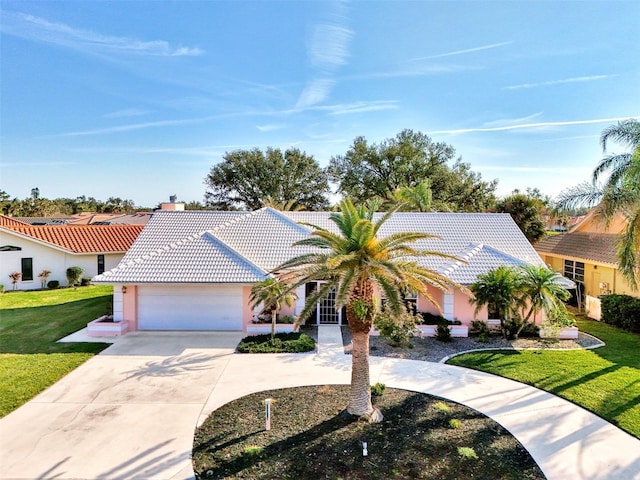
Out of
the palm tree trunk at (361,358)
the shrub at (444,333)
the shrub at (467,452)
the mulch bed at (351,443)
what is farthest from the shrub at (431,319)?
the shrub at (467,452)

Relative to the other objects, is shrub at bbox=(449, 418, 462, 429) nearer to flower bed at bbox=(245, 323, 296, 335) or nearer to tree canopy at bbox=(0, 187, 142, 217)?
flower bed at bbox=(245, 323, 296, 335)

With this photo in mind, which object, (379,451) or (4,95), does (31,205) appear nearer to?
(4,95)

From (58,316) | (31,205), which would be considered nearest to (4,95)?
(58,316)

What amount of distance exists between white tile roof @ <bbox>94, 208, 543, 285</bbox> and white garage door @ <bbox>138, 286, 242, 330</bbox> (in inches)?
39.9

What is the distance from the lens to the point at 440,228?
21.8 m

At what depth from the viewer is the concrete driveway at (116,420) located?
7.42 metres

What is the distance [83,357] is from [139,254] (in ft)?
20.0

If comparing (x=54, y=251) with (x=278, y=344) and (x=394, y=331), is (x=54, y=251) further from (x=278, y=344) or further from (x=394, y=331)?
(x=394, y=331)

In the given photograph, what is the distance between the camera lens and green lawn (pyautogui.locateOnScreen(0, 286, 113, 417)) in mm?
11203

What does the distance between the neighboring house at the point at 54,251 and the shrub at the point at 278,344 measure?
63.8 feet

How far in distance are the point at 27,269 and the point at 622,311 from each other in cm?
3633

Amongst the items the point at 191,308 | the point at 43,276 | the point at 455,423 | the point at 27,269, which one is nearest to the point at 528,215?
the point at 455,423

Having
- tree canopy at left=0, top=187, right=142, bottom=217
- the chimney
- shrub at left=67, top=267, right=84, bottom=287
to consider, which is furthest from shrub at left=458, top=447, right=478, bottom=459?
tree canopy at left=0, top=187, right=142, bottom=217

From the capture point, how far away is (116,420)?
9.17 m
